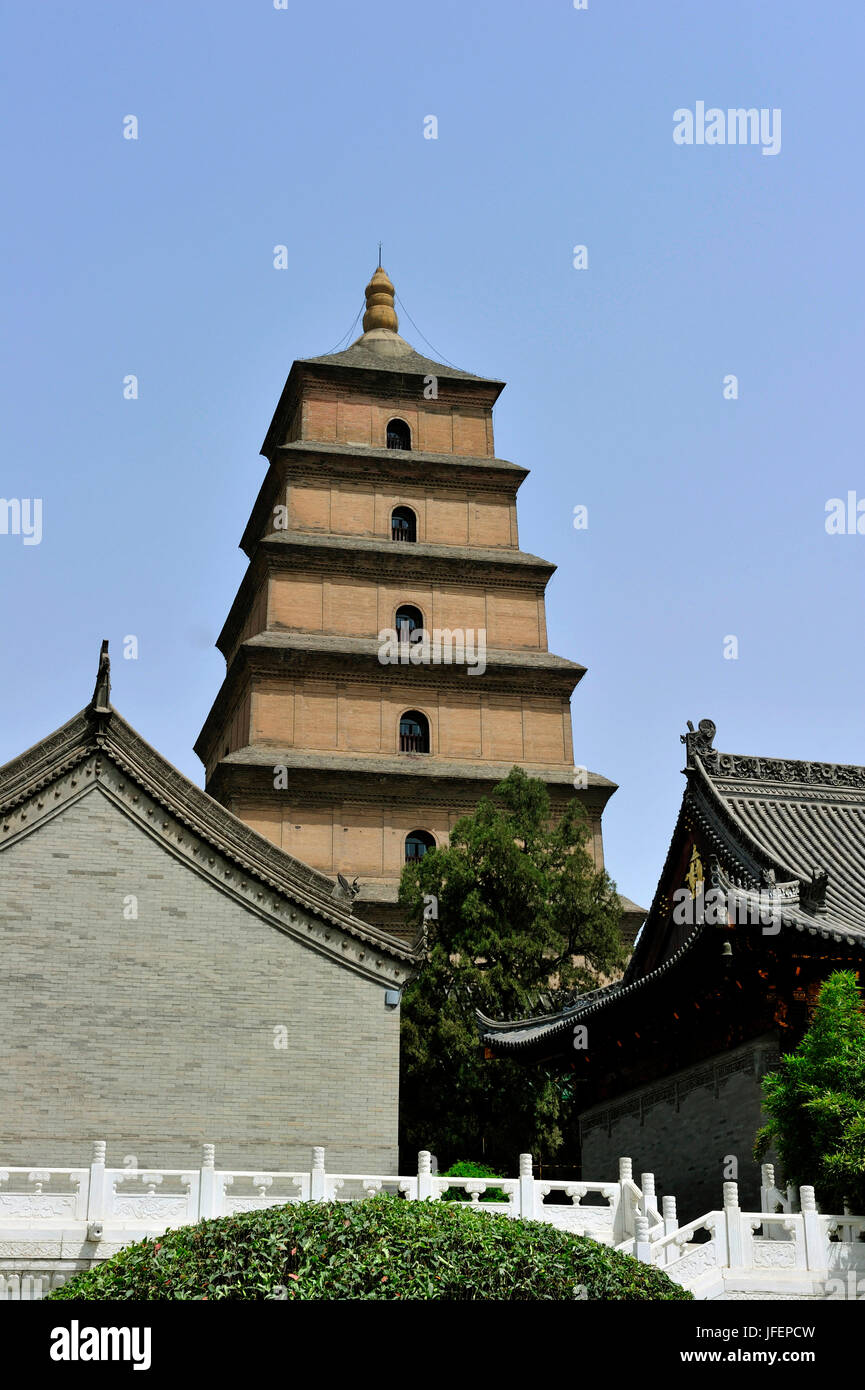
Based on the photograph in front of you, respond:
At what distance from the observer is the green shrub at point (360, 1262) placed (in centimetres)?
1027

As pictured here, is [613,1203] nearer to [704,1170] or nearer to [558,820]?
[704,1170]

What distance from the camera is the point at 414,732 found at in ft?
113

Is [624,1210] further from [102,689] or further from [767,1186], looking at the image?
[102,689]

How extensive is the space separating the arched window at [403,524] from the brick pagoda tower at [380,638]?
0.04 meters

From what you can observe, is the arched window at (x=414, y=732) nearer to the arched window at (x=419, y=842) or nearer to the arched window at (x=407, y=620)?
the arched window at (x=407, y=620)

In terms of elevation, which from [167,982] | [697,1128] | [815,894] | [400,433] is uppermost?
[400,433]

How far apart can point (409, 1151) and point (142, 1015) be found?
7.74 m

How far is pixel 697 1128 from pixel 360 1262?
916 cm

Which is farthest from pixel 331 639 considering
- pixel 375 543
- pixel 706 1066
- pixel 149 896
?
pixel 706 1066

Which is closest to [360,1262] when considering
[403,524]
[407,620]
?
[407,620]

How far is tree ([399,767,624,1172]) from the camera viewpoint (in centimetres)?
2445

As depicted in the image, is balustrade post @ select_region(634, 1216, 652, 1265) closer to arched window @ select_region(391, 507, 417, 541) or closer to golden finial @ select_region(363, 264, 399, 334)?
arched window @ select_region(391, 507, 417, 541)
